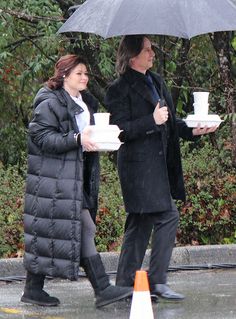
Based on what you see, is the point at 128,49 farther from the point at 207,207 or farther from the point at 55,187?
the point at 207,207

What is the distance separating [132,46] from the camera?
777cm

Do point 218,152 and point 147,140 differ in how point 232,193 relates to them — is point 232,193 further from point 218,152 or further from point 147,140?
point 147,140

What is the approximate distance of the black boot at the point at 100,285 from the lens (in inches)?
296

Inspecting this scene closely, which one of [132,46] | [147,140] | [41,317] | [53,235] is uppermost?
[132,46]

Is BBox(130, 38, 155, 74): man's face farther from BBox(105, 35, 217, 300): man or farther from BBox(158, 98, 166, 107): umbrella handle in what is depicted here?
BBox(158, 98, 166, 107): umbrella handle

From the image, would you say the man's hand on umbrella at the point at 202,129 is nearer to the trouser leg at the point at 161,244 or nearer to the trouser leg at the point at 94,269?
the trouser leg at the point at 161,244

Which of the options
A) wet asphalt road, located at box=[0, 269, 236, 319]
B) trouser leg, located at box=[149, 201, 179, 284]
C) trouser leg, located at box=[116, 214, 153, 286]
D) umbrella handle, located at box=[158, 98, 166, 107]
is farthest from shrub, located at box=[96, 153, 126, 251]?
umbrella handle, located at box=[158, 98, 166, 107]

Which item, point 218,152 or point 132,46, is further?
point 218,152

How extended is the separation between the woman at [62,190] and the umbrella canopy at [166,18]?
39cm

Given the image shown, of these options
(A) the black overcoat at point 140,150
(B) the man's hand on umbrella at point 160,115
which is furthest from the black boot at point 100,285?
(B) the man's hand on umbrella at point 160,115

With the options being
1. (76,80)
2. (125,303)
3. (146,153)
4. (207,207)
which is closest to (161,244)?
(125,303)

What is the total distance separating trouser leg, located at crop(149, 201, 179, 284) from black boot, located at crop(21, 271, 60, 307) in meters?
0.75

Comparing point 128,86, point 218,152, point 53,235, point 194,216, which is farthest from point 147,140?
point 218,152

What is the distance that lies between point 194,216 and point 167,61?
251 cm
